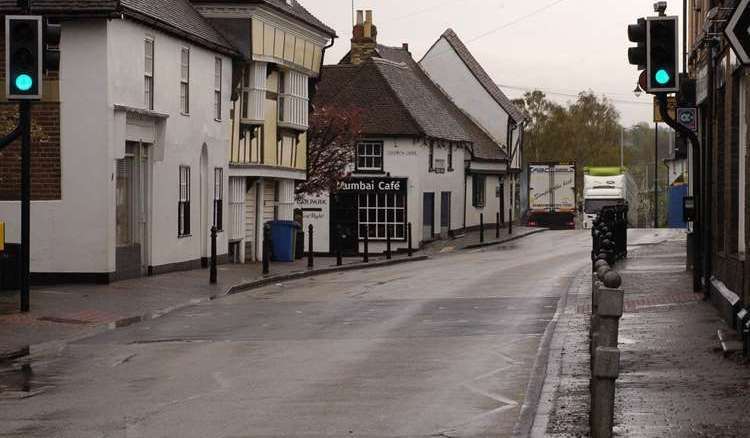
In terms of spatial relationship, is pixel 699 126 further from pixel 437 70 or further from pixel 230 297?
pixel 437 70

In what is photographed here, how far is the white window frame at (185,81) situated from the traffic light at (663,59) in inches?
695

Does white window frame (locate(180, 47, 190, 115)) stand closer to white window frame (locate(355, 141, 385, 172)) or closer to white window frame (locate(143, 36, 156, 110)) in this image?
white window frame (locate(143, 36, 156, 110))

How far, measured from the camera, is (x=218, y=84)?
3672 centimetres

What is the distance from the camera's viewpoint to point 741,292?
16734 mm

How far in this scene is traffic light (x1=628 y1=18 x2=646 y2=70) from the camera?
700 inches

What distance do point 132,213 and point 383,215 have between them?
27.2 m

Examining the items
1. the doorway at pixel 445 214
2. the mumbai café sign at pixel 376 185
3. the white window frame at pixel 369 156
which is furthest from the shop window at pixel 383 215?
the doorway at pixel 445 214

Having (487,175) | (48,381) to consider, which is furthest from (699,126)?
(487,175)

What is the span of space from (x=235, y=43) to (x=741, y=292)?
23599mm

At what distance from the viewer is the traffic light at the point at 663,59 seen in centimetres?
1748

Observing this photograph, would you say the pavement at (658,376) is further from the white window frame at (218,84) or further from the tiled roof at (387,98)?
the tiled roof at (387,98)

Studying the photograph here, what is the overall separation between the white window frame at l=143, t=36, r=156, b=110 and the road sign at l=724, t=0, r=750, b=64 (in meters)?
23.2

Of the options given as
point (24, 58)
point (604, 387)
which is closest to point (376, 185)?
point (24, 58)

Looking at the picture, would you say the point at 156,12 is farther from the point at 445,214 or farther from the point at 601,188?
the point at 601,188
